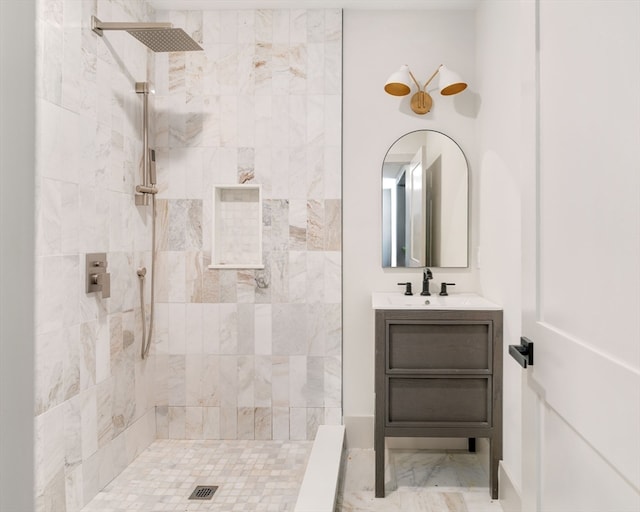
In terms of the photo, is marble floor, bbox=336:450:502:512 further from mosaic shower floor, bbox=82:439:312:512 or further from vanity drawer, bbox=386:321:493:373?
vanity drawer, bbox=386:321:493:373

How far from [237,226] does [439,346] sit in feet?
4.64

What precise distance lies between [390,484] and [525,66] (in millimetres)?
2056

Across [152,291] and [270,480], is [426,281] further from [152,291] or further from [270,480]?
[152,291]

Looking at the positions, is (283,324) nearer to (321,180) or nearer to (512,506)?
(321,180)

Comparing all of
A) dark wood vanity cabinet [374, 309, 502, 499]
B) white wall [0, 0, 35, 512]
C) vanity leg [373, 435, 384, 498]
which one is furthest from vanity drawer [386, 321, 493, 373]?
white wall [0, 0, 35, 512]

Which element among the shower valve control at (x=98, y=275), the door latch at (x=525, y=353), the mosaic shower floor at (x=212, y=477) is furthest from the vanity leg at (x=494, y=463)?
the shower valve control at (x=98, y=275)

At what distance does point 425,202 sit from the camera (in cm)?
277

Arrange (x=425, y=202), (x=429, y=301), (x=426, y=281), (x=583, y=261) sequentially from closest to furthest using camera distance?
(x=583, y=261), (x=429, y=301), (x=426, y=281), (x=425, y=202)

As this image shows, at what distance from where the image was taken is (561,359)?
969mm

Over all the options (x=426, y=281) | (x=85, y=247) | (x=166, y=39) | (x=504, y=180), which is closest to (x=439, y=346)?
(x=426, y=281)

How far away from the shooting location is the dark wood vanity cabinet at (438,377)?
2229 millimetres

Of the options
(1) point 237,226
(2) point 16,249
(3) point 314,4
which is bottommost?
(2) point 16,249

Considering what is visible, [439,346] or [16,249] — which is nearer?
[16,249]

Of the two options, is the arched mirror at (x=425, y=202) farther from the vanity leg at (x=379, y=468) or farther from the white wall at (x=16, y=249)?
the white wall at (x=16, y=249)
